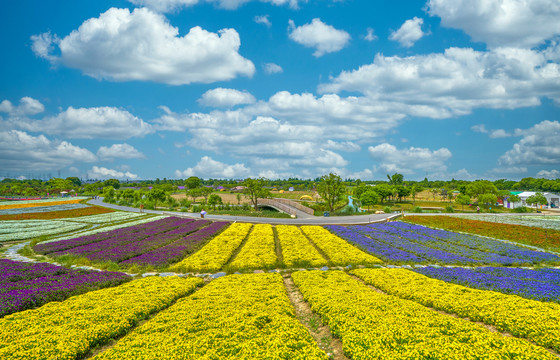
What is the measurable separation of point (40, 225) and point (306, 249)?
5231cm

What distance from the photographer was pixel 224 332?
13836 mm

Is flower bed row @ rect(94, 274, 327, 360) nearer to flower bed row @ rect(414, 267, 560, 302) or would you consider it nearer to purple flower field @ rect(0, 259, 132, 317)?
purple flower field @ rect(0, 259, 132, 317)

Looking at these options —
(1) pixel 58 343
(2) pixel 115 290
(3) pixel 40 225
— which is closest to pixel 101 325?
(1) pixel 58 343

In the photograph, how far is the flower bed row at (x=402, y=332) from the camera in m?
11.8

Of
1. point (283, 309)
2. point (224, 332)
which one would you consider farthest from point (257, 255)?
point (224, 332)

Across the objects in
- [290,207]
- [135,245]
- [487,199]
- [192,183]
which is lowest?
[135,245]

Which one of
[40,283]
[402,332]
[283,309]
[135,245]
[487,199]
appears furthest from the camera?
[487,199]

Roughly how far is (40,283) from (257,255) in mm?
18804

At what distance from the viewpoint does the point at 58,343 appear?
12.7m

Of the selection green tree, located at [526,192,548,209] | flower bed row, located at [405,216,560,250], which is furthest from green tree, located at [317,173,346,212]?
green tree, located at [526,192,548,209]

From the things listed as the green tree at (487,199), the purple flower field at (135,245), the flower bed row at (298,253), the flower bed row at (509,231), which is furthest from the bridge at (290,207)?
the green tree at (487,199)

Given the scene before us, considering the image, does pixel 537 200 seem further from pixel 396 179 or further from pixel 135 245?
pixel 135 245

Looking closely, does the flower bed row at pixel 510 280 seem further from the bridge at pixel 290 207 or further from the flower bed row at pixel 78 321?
the bridge at pixel 290 207

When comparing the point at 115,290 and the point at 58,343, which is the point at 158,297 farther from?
the point at 58,343
